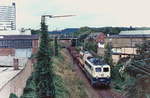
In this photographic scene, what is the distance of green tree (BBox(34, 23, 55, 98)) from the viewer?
1988cm

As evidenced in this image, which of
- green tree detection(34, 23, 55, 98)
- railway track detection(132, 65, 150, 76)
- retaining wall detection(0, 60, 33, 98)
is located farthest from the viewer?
retaining wall detection(0, 60, 33, 98)

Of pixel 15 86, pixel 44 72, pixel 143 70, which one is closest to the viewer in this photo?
pixel 143 70

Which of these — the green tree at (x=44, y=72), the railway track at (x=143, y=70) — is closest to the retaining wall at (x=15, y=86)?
the green tree at (x=44, y=72)

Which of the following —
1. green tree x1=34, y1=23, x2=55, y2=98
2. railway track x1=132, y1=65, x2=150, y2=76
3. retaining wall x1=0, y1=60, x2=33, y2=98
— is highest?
railway track x1=132, y1=65, x2=150, y2=76

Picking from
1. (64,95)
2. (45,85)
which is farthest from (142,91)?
(64,95)

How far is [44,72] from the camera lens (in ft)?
65.7

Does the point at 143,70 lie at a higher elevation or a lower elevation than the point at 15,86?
higher

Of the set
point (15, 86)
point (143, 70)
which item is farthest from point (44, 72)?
point (143, 70)

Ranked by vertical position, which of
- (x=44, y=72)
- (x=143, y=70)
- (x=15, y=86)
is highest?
(x=143, y=70)

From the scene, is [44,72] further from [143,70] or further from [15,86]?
[143,70]

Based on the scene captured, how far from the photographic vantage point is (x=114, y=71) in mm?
35812

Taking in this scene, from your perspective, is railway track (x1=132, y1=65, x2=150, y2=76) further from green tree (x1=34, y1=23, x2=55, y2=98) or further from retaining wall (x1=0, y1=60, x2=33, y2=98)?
retaining wall (x1=0, y1=60, x2=33, y2=98)

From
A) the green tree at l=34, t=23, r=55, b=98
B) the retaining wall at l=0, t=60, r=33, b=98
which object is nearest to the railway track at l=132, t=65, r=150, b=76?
the green tree at l=34, t=23, r=55, b=98

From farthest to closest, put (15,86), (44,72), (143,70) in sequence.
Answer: (15,86) → (44,72) → (143,70)
